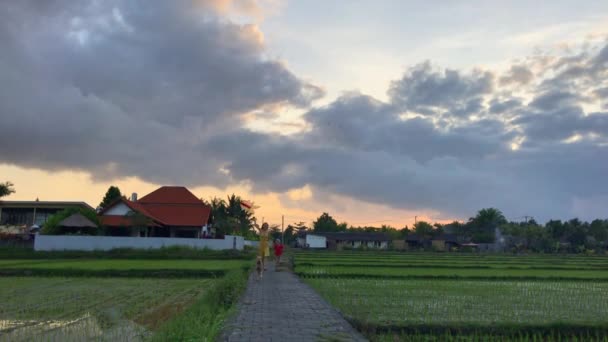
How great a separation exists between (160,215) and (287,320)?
36443 mm

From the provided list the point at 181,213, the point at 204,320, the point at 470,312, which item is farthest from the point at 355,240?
the point at 204,320

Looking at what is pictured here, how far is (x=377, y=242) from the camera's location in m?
78.8

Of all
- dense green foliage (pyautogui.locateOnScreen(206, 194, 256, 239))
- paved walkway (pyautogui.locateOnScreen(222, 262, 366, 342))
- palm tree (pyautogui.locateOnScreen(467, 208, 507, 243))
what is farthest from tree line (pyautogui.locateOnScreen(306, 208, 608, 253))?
paved walkway (pyautogui.locateOnScreen(222, 262, 366, 342))

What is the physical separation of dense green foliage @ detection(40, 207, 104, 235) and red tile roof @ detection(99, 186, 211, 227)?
4.43 metres

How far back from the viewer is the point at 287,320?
792cm

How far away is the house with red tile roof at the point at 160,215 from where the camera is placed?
37438 millimetres

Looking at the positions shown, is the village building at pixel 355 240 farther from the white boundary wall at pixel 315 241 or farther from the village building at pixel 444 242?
the village building at pixel 444 242

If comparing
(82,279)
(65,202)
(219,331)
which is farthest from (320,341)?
(65,202)

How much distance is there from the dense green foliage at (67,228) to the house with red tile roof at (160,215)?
1194 millimetres

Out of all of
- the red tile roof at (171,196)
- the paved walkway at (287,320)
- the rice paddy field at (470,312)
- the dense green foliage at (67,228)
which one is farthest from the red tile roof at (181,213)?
the paved walkway at (287,320)

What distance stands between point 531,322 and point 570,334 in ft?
1.86

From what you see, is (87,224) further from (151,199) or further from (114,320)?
(114,320)

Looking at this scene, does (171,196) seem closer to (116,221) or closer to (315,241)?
(116,221)

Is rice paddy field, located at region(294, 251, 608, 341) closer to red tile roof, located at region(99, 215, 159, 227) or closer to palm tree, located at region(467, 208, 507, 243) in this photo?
red tile roof, located at region(99, 215, 159, 227)
